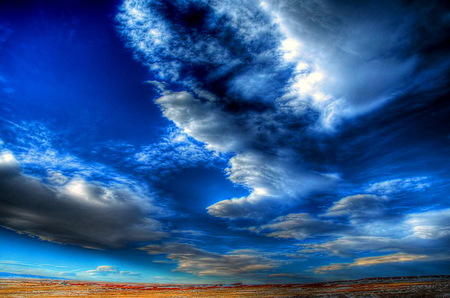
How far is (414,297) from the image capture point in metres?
36.3

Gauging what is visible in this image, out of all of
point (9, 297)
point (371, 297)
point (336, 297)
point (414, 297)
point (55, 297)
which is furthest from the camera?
point (55, 297)

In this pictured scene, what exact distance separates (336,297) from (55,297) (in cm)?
6944

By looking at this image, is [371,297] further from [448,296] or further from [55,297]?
[55,297]

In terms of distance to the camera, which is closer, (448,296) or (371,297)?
(448,296)

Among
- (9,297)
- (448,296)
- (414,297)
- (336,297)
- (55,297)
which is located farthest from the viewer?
(55,297)

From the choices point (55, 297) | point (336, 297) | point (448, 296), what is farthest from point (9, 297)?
point (448, 296)

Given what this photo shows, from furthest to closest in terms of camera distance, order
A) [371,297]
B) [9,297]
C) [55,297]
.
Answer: [55,297] → [9,297] → [371,297]

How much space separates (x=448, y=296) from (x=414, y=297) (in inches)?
168

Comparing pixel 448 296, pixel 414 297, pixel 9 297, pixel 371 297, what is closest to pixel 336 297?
pixel 371 297

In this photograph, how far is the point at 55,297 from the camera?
198 ft

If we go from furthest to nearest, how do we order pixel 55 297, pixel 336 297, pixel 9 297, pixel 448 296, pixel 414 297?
pixel 55 297
pixel 9 297
pixel 336 297
pixel 414 297
pixel 448 296

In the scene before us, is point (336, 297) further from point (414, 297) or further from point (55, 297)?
point (55, 297)

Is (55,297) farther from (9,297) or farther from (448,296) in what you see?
(448,296)

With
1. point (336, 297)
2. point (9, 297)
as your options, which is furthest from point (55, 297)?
point (336, 297)
